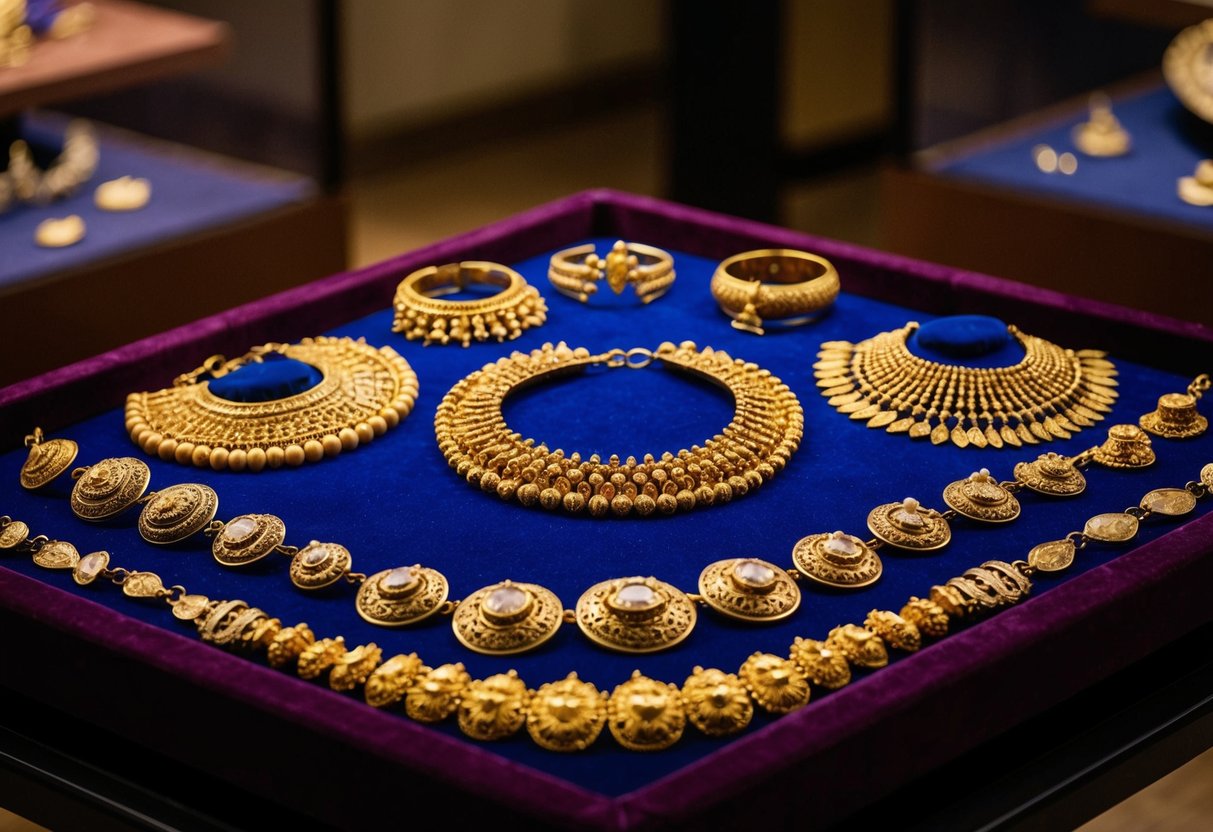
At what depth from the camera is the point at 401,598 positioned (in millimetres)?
1726

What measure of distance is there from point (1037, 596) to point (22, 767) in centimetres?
104

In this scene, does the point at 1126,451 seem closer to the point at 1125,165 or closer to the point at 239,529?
the point at 239,529

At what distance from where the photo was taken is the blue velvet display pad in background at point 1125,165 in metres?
3.17

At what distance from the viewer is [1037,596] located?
1.70 metres

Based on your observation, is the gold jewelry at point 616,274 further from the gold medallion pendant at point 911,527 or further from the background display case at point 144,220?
the background display case at point 144,220

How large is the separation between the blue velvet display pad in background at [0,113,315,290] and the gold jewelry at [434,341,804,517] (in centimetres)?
110

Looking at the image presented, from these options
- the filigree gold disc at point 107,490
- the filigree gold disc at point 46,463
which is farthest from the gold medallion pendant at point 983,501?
the filigree gold disc at point 46,463

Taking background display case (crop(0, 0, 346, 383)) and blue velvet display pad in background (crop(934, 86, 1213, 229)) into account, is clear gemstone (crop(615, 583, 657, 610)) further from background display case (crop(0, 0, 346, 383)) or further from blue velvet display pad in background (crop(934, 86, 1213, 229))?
blue velvet display pad in background (crop(934, 86, 1213, 229))

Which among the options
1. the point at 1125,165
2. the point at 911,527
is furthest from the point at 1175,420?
the point at 1125,165

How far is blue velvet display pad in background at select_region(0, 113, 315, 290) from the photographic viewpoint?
9.90 feet

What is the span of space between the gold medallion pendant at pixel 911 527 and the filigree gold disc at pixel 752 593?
0.55ft

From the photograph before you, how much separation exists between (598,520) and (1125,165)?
6.10 feet

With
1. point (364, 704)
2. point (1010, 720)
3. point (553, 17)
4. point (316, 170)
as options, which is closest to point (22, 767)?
point (364, 704)

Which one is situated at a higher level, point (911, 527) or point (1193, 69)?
point (1193, 69)
